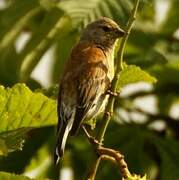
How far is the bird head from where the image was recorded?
224 inches

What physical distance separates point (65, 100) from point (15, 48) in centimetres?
132

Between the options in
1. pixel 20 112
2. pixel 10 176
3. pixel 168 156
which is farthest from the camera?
pixel 168 156

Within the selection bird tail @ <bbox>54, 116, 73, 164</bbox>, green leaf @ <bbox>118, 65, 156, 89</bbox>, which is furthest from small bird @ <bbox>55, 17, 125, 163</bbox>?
green leaf @ <bbox>118, 65, 156, 89</bbox>

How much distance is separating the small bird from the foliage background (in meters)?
0.21

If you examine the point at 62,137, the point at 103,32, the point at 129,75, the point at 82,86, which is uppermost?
the point at 129,75

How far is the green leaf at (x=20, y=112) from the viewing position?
3754mm

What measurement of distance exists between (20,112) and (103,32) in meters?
2.21

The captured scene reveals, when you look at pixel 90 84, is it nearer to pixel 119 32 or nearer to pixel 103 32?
pixel 119 32

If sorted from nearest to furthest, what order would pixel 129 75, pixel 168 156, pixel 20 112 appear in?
Answer: pixel 20 112
pixel 129 75
pixel 168 156

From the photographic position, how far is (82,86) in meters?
4.86

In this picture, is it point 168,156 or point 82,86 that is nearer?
point 82,86

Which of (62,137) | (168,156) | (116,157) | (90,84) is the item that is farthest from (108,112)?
(168,156)

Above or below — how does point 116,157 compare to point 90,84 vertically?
above

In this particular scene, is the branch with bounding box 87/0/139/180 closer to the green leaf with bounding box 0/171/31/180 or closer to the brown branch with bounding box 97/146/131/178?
the brown branch with bounding box 97/146/131/178
